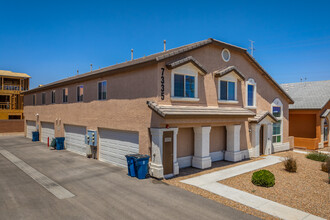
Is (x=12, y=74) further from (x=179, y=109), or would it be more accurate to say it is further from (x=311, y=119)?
(x=311, y=119)

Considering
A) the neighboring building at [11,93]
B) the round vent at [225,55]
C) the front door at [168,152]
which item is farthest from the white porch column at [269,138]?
the neighboring building at [11,93]

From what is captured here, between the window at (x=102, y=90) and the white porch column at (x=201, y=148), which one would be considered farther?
the window at (x=102, y=90)

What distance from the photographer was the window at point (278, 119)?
20312mm

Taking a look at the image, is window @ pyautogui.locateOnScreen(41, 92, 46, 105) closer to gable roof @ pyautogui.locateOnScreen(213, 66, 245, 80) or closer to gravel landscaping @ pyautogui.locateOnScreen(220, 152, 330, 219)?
gable roof @ pyautogui.locateOnScreen(213, 66, 245, 80)

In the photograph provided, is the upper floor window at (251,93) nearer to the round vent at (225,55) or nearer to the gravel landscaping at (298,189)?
the round vent at (225,55)

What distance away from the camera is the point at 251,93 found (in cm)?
1806

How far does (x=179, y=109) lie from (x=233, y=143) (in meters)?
6.08

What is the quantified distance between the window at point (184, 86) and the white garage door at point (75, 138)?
8936 millimetres

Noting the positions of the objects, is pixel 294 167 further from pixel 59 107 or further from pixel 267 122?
pixel 59 107

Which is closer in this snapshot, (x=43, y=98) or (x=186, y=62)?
(x=186, y=62)

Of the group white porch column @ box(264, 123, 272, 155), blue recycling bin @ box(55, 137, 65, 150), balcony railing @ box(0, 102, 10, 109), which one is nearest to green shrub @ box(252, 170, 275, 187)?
white porch column @ box(264, 123, 272, 155)

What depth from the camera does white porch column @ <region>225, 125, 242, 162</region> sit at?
51.5ft

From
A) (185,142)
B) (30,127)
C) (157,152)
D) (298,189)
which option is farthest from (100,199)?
(30,127)

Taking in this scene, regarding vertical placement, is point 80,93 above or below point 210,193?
above
